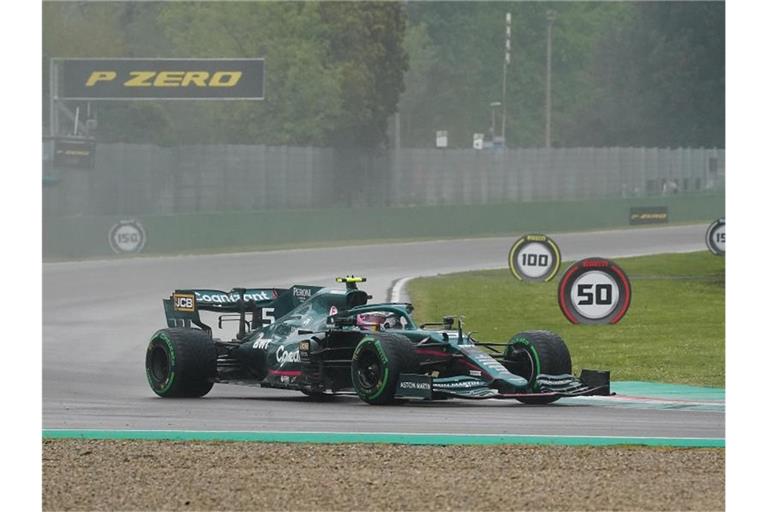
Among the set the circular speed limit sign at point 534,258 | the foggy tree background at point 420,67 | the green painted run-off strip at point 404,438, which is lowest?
the green painted run-off strip at point 404,438

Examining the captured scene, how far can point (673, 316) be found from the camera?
1240 inches

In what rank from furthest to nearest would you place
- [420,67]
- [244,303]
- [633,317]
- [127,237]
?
[420,67] → [127,237] → [633,317] → [244,303]

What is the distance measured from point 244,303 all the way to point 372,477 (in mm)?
6664

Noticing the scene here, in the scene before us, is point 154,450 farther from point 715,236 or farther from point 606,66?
point 606,66

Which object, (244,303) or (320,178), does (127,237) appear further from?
(244,303)

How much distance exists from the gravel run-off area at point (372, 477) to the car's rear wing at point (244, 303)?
444 cm

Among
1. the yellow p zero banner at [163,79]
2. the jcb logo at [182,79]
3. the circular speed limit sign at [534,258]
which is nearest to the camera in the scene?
the circular speed limit sign at [534,258]

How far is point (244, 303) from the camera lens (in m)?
Answer: 19.0

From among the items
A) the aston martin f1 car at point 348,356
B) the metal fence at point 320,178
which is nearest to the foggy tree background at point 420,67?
the metal fence at point 320,178

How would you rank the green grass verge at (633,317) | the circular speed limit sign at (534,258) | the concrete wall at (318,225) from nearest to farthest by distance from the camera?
1. the green grass verge at (633,317)
2. the circular speed limit sign at (534,258)
3. the concrete wall at (318,225)

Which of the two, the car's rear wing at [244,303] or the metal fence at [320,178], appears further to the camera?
the metal fence at [320,178]

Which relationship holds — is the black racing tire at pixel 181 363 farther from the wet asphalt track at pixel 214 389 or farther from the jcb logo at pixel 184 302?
the jcb logo at pixel 184 302

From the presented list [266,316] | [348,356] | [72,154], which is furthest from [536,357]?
[72,154]

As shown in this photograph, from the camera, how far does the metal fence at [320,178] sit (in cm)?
5241
